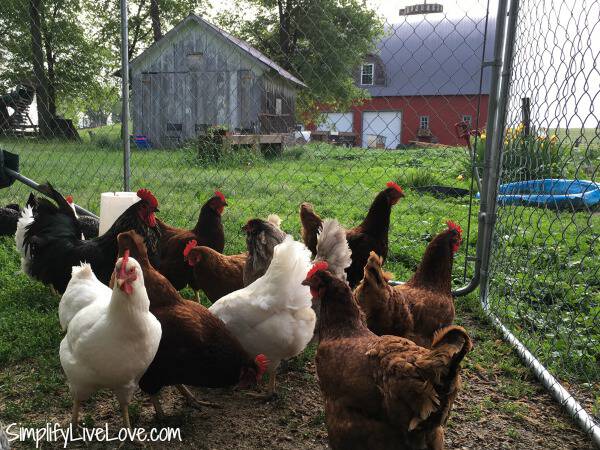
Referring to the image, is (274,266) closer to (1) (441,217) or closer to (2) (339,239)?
(2) (339,239)

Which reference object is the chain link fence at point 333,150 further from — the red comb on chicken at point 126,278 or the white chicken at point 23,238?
the red comb on chicken at point 126,278

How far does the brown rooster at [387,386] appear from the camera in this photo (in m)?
1.49

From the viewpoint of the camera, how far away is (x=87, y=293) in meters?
2.29

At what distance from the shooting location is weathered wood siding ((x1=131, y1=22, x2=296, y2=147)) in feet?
19.6

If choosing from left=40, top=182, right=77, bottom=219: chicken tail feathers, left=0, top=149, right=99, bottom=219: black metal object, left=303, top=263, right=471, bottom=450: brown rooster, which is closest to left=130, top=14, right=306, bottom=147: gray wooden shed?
left=0, top=149, right=99, bottom=219: black metal object

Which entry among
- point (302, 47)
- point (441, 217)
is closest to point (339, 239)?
point (441, 217)

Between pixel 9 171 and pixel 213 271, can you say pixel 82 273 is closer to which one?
pixel 213 271

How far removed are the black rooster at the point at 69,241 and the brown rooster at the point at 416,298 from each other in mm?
1575

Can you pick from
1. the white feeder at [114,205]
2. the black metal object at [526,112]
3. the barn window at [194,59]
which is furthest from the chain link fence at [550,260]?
the barn window at [194,59]

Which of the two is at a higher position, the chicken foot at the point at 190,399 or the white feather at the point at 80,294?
the white feather at the point at 80,294

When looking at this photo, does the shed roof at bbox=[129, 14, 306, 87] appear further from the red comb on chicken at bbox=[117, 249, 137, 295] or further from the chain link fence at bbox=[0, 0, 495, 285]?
the red comb on chicken at bbox=[117, 249, 137, 295]

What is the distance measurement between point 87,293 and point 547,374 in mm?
2366

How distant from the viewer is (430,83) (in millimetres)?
5914

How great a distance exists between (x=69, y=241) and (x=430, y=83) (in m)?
4.56
